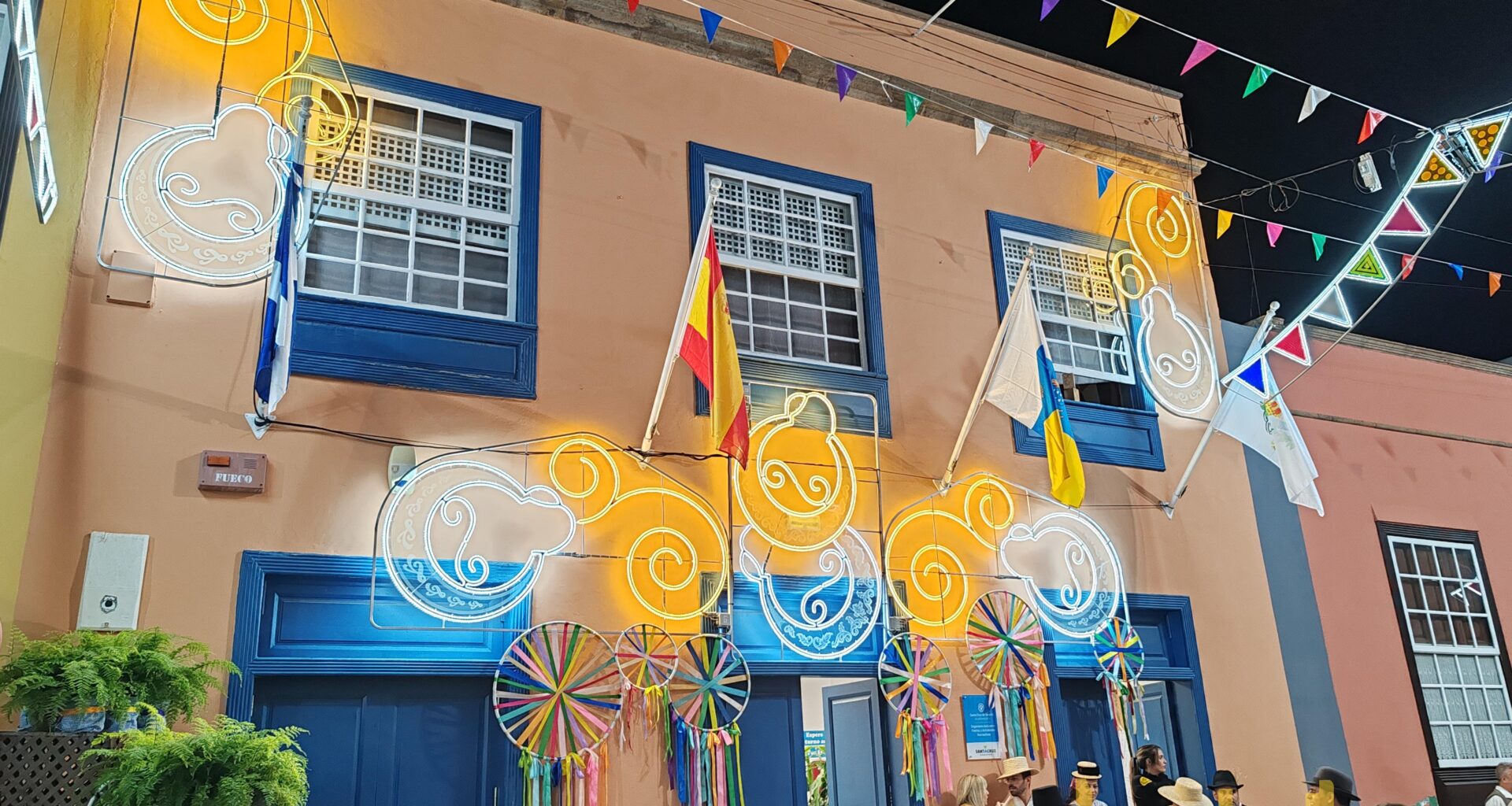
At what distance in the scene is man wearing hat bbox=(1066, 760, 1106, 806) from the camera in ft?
21.6

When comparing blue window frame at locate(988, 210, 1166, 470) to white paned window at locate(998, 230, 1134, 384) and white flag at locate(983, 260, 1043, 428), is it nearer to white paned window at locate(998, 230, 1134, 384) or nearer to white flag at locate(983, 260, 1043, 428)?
white paned window at locate(998, 230, 1134, 384)

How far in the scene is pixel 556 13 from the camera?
7000 mm

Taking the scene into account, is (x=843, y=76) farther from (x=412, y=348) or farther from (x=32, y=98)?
(x=32, y=98)

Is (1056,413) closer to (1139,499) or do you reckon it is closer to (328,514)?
(1139,499)

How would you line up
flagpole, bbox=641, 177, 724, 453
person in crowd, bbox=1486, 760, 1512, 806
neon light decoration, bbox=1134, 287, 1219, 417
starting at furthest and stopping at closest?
1. neon light decoration, bbox=1134, 287, 1219, 417
2. person in crowd, bbox=1486, 760, 1512, 806
3. flagpole, bbox=641, 177, 724, 453

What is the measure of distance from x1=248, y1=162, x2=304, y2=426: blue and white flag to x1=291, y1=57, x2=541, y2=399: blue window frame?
2.13 ft

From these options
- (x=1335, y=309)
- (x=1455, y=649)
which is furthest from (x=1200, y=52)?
(x=1455, y=649)

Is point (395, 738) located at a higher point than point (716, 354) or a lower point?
lower

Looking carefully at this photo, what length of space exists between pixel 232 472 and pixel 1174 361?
648 centimetres

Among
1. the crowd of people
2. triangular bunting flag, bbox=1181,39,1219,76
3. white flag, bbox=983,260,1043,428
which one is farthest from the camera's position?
white flag, bbox=983,260,1043,428

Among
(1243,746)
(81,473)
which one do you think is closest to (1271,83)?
(1243,746)

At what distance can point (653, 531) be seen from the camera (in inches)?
245

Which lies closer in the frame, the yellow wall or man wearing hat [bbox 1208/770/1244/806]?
the yellow wall

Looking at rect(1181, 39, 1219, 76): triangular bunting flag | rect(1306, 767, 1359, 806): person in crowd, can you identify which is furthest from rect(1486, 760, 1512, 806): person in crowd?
rect(1181, 39, 1219, 76): triangular bunting flag
